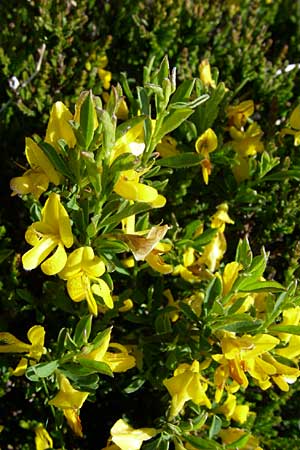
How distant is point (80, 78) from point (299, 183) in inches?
27.8

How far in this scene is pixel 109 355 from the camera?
4.20ft

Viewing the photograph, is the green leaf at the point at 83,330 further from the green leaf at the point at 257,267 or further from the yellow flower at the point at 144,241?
the green leaf at the point at 257,267

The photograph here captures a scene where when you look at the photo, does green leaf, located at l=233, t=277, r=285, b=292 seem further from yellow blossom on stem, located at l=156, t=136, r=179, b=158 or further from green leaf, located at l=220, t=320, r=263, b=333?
yellow blossom on stem, located at l=156, t=136, r=179, b=158

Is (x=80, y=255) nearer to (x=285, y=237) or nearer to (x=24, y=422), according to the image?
(x=24, y=422)

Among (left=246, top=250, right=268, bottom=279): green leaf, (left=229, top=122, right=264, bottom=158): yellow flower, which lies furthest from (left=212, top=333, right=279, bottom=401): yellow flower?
(left=229, top=122, right=264, bottom=158): yellow flower

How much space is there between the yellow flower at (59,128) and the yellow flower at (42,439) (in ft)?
2.25

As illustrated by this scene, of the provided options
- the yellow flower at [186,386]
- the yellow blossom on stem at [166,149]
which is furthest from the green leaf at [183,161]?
the yellow flower at [186,386]

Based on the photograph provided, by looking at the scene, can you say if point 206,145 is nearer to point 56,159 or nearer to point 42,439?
point 56,159

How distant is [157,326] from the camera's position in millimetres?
1413

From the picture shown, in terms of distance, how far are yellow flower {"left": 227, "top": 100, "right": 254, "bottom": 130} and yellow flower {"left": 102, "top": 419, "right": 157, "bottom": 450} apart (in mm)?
820

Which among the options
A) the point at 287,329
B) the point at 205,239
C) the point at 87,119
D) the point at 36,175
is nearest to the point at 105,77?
the point at 205,239

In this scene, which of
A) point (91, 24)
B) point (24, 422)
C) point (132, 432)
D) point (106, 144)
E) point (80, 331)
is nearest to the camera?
point (106, 144)

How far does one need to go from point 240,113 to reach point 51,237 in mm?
761

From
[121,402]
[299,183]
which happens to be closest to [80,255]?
[121,402]
